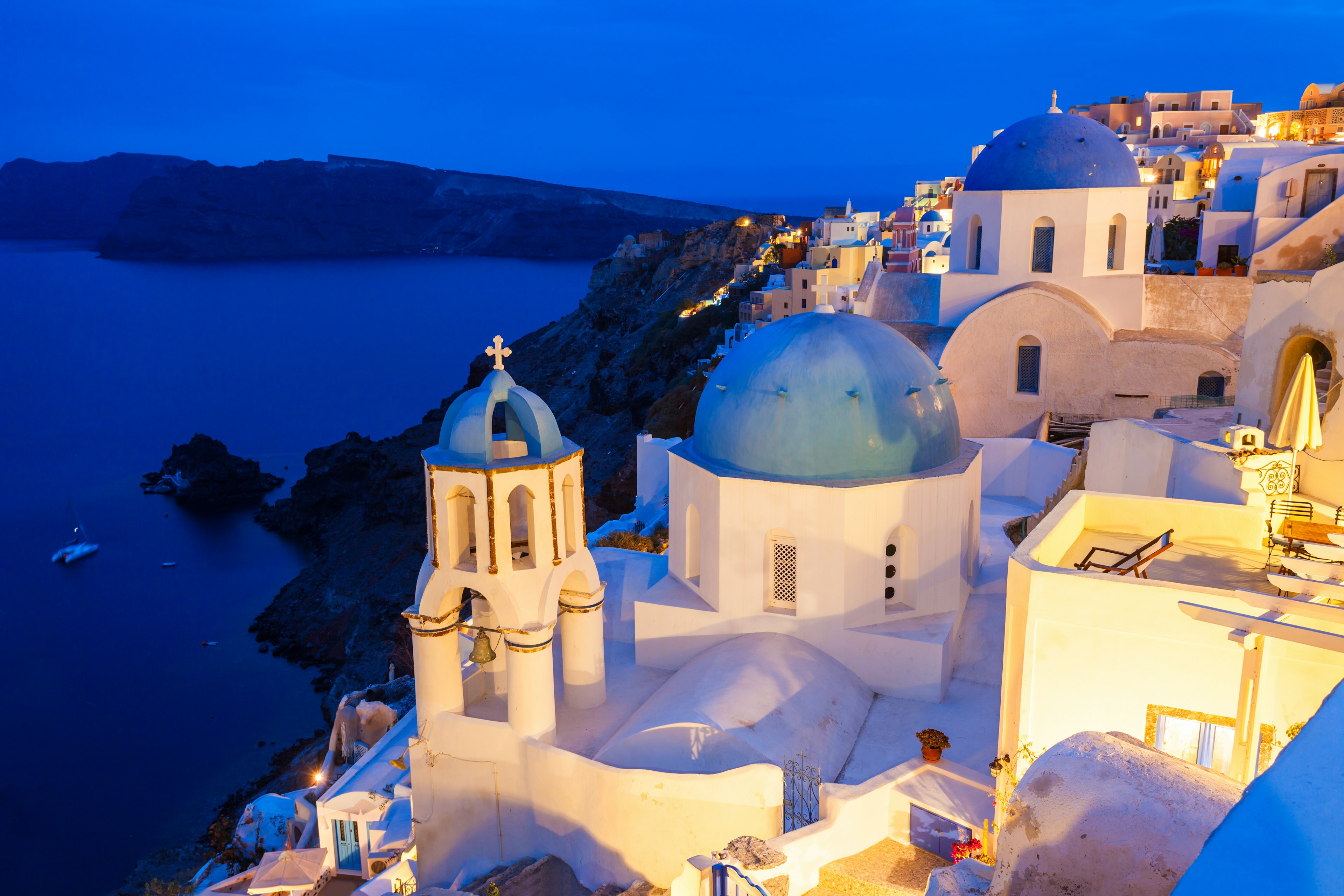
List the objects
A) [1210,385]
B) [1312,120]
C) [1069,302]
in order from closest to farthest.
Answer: [1210,385] → [1069,302] → [1312,120]

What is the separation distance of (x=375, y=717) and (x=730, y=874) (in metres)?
19.6

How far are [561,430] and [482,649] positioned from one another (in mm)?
18619

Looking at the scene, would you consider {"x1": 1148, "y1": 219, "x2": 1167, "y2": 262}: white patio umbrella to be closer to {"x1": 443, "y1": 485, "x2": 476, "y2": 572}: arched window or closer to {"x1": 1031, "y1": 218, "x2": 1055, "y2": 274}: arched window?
{"x1": 1031, "y1": 218, "x2": 1055, "y2": 274}: arched window

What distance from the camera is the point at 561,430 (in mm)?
30859

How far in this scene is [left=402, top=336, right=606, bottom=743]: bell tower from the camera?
11438 mm

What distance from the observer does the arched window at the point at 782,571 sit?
1302 cm

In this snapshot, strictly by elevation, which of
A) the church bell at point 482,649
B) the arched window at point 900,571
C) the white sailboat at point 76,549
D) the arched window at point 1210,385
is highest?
the arched window at point 1210,385

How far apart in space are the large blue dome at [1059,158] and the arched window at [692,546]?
13.3 meters

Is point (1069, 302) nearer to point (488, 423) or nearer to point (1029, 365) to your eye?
point (1029, 365)

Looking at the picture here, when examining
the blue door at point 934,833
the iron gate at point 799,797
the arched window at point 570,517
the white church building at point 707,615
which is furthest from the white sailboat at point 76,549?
the blue door at point 934,833

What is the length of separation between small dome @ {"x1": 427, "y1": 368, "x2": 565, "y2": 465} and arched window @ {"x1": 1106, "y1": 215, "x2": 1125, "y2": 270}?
16.5 metres

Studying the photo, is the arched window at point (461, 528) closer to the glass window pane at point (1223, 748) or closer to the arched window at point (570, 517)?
the arched window at point (570, 517)

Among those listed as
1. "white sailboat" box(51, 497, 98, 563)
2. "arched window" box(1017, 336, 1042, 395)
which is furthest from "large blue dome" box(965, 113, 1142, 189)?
"white sailboat" box(51, 497, 98, 563)

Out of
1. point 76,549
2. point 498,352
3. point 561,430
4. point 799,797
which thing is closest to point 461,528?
point 498,352
